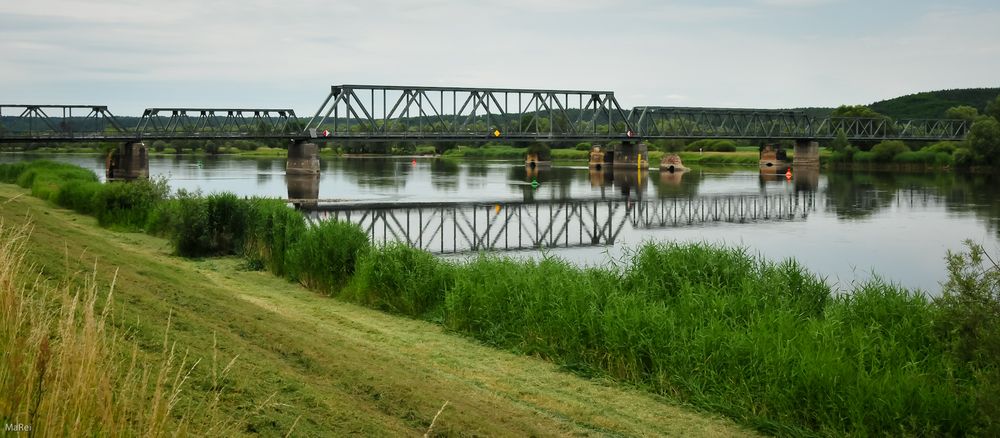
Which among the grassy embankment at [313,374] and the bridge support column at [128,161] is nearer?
the grassy embankment at [313,374]

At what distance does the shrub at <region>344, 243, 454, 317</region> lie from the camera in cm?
1883

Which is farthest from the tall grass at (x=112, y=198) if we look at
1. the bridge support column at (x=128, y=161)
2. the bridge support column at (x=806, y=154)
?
the bridge support column at (x=806, y=154)

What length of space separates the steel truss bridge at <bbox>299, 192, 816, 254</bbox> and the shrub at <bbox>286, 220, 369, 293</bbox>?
31.9 feet

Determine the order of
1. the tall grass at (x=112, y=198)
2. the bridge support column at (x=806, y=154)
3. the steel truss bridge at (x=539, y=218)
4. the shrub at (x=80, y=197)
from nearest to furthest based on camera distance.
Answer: the tall grass at (x=112, y=198), the shrub at (x=80, y=197), the steel truss bridge at (x=539, y=218), the bridge support column at (x=806, y=154)

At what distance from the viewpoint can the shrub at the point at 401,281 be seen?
18.8 m

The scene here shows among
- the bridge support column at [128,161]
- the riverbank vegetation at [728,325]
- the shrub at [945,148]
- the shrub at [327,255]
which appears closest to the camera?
the riverbank vegetation at [728,325]

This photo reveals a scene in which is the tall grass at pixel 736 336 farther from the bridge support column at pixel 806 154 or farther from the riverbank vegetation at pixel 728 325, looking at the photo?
the bridge support column at pixel 806 154

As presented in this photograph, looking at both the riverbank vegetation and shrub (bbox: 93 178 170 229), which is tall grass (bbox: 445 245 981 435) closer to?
the riverbank vegetation

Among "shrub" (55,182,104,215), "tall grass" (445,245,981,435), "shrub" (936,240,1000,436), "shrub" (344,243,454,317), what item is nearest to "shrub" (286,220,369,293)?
"shrub" (344,243,454,317)

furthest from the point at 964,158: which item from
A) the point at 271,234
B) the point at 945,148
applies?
the point at 271,234

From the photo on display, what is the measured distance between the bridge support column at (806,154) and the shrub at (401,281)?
12571cm

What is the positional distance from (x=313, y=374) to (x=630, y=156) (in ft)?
396

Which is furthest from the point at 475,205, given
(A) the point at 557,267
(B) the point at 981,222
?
(A) the point at 557,267

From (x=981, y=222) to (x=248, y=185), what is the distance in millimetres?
55446
